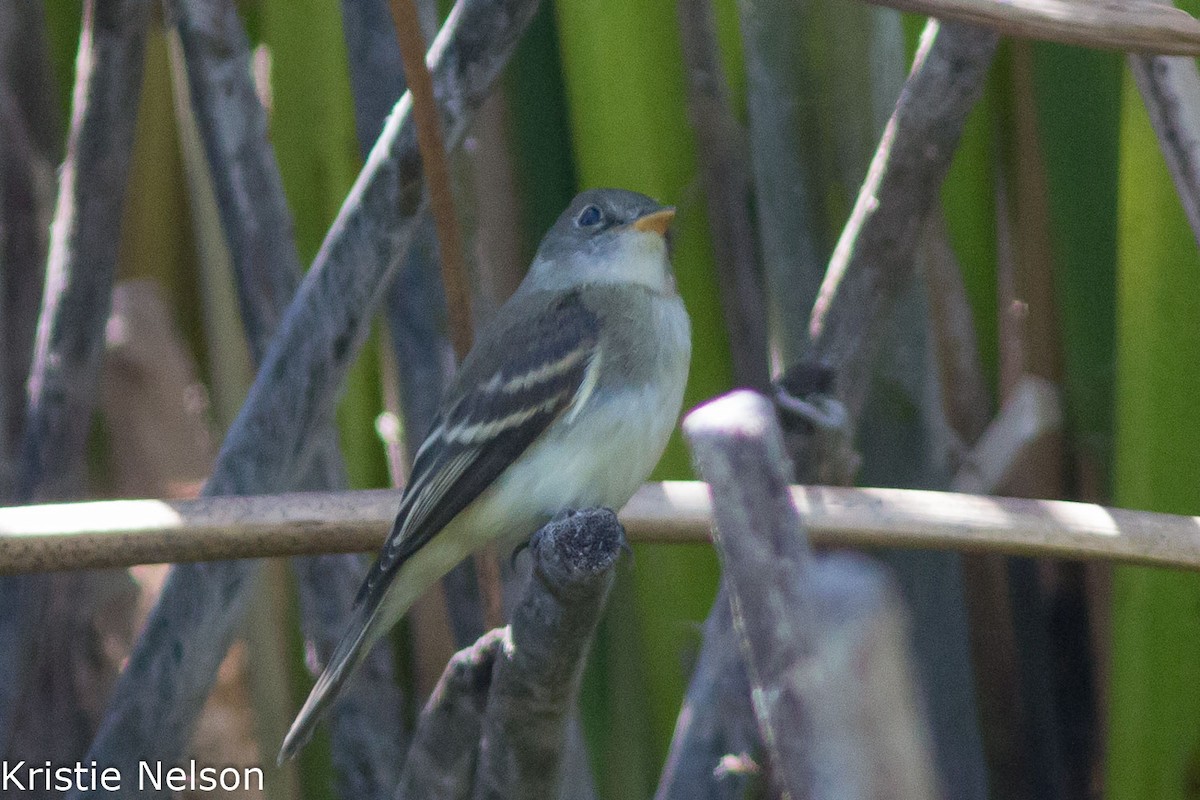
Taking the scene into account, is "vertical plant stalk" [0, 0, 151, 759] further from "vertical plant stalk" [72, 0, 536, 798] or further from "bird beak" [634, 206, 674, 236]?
"bird beak" [634, 206, 674, 236]

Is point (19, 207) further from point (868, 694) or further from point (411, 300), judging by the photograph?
point (868, 694)

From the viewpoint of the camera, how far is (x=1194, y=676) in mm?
1666

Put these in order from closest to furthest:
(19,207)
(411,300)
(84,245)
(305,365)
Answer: (305,365) < (84,245) < (411,300) < (19,207)

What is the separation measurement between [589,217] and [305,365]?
18.1 inches

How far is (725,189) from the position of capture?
1747 millimetres

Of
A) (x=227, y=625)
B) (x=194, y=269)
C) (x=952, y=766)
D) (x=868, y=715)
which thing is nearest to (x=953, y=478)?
(x=952, y=766)

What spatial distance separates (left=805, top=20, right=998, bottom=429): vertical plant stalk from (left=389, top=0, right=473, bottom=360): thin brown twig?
0.45m

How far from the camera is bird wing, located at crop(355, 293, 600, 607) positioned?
61.7 inches

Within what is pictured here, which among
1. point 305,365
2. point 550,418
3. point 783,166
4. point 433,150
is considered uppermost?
point 433,150

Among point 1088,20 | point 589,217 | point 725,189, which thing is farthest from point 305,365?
point 1088,20

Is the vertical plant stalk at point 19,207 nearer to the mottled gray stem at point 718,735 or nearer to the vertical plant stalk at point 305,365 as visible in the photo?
the vertical plant stalk at point 305,365

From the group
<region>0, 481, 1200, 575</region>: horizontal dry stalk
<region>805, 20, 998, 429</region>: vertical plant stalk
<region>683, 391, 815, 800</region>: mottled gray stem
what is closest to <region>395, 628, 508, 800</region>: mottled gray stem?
<region>0, 481, 1200, 575</region>: horizontal dry stalk

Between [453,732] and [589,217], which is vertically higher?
[589,217]

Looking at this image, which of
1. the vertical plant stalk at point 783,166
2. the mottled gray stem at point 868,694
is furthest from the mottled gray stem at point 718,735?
the mottled gray stem at point 868,694
